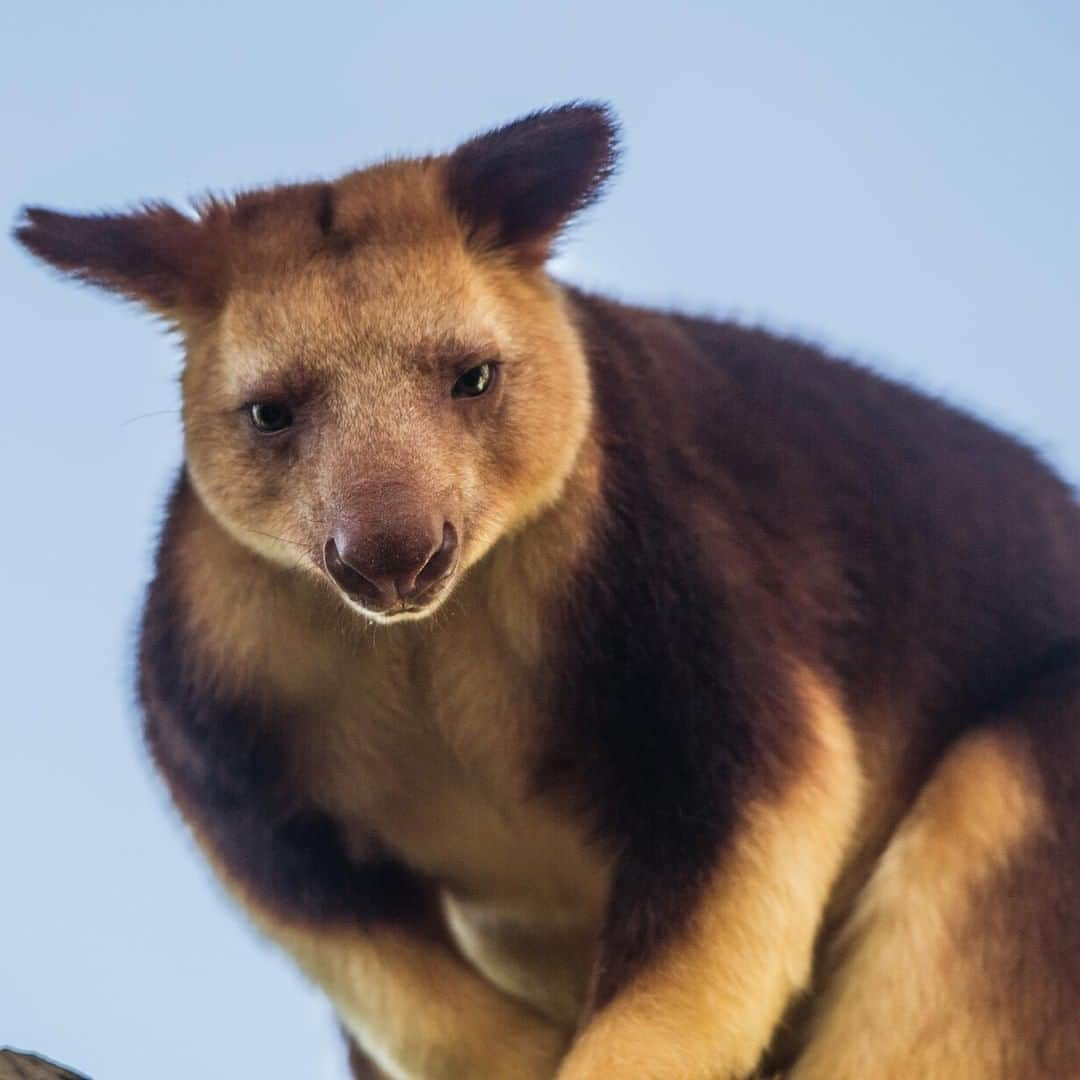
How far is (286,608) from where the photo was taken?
4449mm

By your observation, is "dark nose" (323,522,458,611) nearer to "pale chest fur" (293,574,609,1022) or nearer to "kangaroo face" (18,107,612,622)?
"kangaroo face" (18,107,612,622)

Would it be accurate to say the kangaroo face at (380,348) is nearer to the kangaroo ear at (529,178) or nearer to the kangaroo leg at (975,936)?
the kangaroo ear at (529,178)

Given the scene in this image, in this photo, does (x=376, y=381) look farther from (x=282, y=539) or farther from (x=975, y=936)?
(x=975, y=936)

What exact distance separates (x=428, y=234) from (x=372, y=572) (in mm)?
965

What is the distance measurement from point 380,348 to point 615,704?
89 cm

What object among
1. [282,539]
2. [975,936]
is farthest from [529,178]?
[975,936]

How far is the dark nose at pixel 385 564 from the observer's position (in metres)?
3.78

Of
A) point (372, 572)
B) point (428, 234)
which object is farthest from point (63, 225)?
point (372, 572)

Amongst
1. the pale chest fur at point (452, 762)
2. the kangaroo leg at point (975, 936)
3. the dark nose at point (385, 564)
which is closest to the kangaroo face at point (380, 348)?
the dark nose at point (385, 564)

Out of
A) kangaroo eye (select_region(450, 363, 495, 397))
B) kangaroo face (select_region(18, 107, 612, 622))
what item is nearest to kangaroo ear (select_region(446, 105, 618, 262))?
kangaroo face (select_region(18, 107, 612, 622))

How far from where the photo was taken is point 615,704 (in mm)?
4375

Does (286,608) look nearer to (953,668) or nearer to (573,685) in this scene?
(573,685)

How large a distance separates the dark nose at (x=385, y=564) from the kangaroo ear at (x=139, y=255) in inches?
32.6

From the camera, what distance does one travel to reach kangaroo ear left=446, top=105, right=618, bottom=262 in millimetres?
4453
